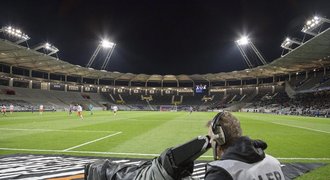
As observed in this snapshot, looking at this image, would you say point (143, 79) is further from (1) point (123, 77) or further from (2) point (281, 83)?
(2) point (281, 83)

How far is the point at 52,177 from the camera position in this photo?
6227 mm

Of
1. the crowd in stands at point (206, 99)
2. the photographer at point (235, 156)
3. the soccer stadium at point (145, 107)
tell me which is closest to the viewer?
the photographer at point (235, 156)

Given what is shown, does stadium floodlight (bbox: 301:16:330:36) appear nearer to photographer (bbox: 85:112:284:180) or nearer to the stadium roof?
the stadium roof

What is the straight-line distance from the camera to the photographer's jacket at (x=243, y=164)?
2.16 meters

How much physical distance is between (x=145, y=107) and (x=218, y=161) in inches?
3956

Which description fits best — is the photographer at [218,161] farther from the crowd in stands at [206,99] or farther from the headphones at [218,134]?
the crowd in stands at [206,99]

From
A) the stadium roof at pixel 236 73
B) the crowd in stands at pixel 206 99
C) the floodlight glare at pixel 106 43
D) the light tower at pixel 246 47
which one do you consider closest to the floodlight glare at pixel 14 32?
the stadium roof at pixel 236 73

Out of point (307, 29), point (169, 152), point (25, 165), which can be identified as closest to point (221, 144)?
point (169, 152)

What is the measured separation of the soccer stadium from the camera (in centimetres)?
921

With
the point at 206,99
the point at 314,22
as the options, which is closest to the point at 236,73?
the point at 206,99

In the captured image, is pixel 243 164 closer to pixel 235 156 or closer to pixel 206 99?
pixel 235 156

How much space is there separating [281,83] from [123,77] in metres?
53.9

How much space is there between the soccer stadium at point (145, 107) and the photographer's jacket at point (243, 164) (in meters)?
4.16

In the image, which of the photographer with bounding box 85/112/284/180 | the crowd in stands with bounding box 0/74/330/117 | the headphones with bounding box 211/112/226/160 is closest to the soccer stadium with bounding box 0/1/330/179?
the crowd in stands with bounding box 0/74/330/117
